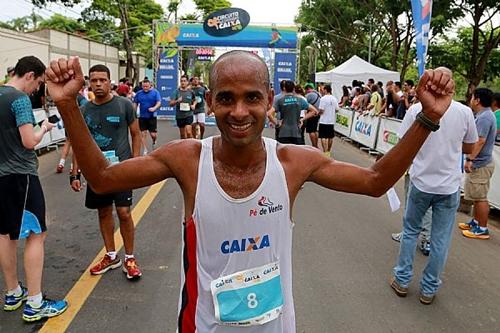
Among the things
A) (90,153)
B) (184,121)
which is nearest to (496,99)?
(90,153)

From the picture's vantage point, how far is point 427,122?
1776 millimetres

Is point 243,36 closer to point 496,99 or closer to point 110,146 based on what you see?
point 496,99

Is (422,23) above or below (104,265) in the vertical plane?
above

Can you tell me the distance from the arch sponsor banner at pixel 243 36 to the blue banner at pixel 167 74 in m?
0.86

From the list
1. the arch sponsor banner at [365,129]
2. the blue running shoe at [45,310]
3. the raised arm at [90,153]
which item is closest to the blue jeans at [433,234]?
the blue running shoe at [45,310]

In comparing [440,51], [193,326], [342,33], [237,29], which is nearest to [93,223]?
[193,326]

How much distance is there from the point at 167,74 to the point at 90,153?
20.6m

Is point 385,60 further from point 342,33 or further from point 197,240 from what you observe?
point 197,240

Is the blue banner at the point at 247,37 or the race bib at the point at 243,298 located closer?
the race bib at the point at 243,298

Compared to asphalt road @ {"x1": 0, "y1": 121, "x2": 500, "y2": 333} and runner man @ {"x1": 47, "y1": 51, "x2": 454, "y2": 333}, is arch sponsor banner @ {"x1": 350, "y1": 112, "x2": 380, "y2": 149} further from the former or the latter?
runner man @ {"x1": 47, "y1": 51, "x2": 454, "y2": 333}

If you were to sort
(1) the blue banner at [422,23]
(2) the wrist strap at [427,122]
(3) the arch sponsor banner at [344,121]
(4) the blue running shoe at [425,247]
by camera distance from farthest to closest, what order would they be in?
(3) the arch sponsor banner at [344,121] → (4) the blue running shoe at [425,247] → (1) the blue banner at [422,23] → (2) the wrist strap at [427,122]

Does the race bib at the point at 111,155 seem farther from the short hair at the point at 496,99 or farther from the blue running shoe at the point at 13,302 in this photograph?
the short hair at the point at 496,99

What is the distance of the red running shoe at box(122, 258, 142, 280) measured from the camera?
417 cm

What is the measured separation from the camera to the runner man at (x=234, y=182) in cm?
166
